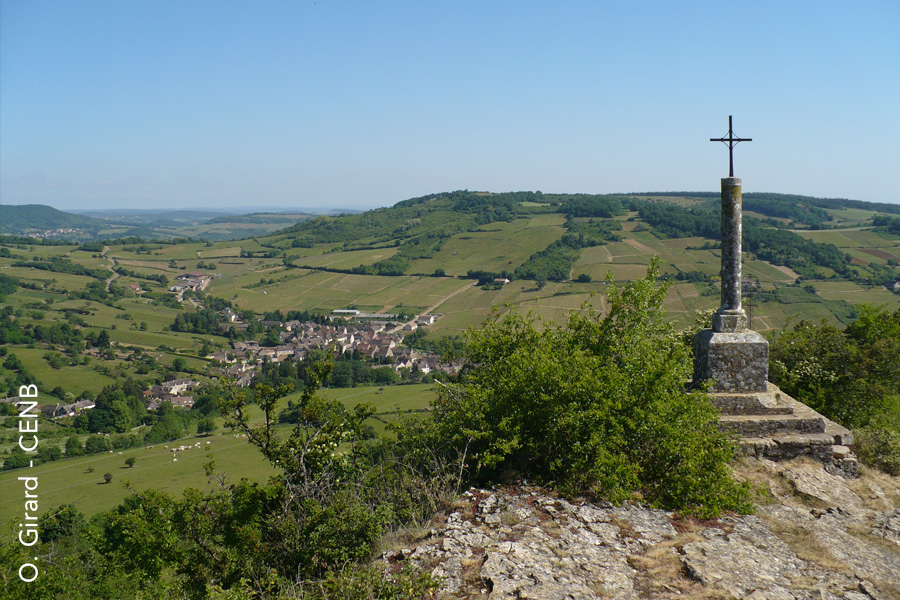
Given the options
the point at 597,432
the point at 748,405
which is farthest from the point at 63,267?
the point at 748,405

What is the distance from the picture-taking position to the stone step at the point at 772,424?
9.97 meters

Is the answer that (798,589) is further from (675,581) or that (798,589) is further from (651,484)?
(651,484)

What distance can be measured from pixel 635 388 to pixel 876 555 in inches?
132

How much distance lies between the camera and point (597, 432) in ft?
26.6

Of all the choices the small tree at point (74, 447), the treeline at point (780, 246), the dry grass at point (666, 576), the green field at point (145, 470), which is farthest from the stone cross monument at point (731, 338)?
the treeline at point (780, 246)

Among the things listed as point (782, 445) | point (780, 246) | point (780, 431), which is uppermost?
point (780, 246)

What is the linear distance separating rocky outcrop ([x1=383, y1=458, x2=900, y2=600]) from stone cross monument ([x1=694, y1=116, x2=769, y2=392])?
8.23 feet

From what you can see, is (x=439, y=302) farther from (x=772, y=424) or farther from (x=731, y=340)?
(x=772, y=424)

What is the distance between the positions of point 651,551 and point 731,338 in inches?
212

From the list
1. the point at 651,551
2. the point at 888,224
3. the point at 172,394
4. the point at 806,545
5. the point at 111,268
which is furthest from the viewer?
the point at 111,268

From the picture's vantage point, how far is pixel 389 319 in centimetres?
9538

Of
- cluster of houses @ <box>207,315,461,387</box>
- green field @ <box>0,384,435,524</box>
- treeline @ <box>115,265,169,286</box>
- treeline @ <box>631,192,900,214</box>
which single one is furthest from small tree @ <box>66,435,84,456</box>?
treeline @ <box>631,192,900,214</box>

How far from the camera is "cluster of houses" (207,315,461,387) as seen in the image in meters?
72.5

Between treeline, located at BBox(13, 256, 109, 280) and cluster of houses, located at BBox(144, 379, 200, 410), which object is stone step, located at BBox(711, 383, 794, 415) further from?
treeline, located at BBox(13, 256, 109, 280)
